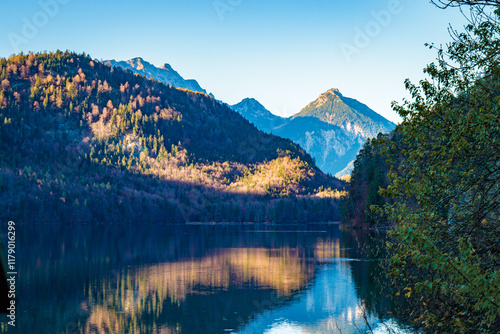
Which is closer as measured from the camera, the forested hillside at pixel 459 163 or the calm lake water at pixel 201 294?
the forested hillside at pixel 459 163

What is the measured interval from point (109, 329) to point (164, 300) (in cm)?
965

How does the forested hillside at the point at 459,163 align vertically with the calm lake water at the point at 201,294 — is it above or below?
above

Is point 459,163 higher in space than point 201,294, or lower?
higher

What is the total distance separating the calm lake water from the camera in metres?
33.3

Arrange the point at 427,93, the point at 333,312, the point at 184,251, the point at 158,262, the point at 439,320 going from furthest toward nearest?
1. the point at 184,251
2. the point at 158,262
3. the point at 333,312
4. the point at 427,93
5. the point at 439,320

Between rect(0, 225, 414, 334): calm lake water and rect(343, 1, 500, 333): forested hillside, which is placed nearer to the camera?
rect(343, 1, 500, 333): forested hillside

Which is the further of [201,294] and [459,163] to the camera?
[201,294]

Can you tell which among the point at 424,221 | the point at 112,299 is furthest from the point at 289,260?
the point at 424,221

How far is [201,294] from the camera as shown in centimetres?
4372

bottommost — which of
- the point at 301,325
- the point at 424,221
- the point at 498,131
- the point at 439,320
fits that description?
the point at 301,325

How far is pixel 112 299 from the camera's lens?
136 ft

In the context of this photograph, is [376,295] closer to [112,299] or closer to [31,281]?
[112,299]

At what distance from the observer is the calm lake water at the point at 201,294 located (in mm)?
33344

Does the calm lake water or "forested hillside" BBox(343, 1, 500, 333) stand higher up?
"forested hillside" BBox(343, 1, 500, 333)
